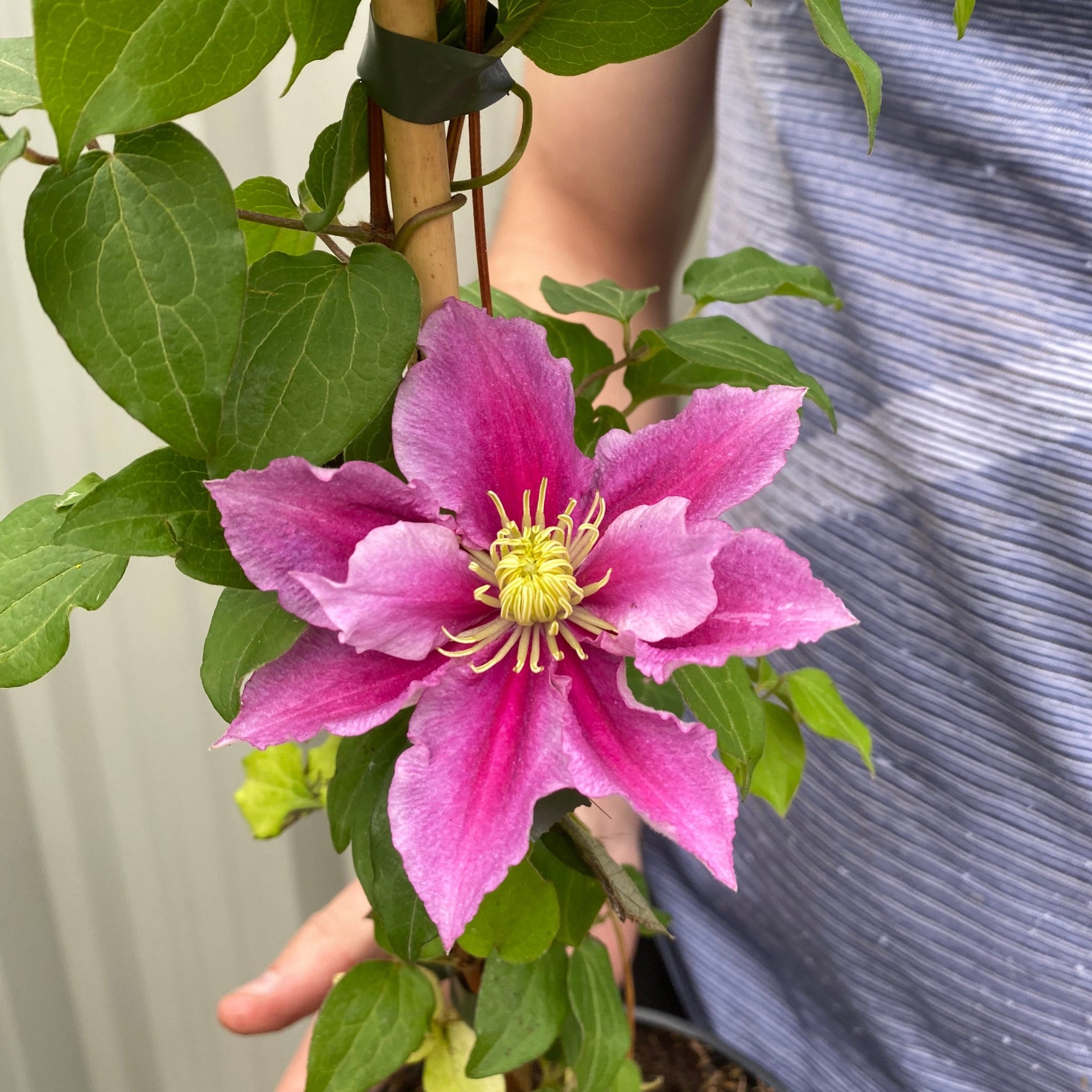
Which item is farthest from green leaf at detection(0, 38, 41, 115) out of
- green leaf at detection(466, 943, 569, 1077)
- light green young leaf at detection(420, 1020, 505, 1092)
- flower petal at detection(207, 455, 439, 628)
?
light green young leaf at detection(420, 1020, 505, 1092)

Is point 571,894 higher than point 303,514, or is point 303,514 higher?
point 303,514

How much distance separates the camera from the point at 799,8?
66 centimetres

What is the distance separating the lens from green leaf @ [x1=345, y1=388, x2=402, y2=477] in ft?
0.97

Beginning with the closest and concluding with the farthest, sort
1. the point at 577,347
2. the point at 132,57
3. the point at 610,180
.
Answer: the point at 132,57
the point at 577,347
the point at 610,180

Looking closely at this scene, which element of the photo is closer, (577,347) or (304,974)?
(577,347)

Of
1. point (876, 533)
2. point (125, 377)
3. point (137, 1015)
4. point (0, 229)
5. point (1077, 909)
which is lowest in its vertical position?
point (137, 1015)

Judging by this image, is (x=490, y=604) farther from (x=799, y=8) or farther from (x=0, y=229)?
(x=0, y=229)

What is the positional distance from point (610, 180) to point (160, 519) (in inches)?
26.9

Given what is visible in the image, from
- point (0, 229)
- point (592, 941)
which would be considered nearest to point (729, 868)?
point (592, 941)

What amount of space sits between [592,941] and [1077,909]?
34 centimetres

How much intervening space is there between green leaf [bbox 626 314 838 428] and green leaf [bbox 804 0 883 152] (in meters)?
0.09

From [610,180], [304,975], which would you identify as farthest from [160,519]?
[610,180]

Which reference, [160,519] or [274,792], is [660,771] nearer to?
[160,519]

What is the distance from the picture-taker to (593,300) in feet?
1.43
